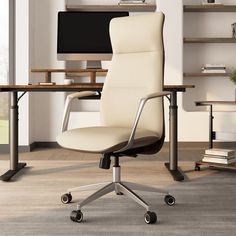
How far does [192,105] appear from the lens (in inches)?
248

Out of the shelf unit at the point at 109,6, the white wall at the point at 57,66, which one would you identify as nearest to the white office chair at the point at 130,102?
Result: the white wall at the point at 57,66

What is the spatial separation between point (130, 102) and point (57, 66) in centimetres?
298

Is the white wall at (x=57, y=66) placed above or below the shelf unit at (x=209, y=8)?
below

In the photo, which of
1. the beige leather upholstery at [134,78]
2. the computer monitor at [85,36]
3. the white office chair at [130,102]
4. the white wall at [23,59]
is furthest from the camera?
the white wall at [23,59]

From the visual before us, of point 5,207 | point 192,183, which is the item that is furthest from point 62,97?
point 5,207

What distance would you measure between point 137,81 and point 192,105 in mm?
3347

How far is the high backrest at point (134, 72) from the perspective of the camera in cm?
298

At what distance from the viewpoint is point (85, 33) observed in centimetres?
420

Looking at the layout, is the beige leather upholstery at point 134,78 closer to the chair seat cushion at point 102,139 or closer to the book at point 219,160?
the chair seat cushion at point 102,139

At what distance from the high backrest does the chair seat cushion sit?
0.19 meters

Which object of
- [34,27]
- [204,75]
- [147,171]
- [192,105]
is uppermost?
[34,27]

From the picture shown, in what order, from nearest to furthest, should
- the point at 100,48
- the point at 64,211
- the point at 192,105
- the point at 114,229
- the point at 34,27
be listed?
the point at 114,229
the point at 64,211
the point at 100,48
the point at 34,27
the point at 192,105

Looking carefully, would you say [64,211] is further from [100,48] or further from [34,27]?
[34,27]

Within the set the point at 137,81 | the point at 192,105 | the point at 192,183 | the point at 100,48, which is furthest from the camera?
the point at 192,105
